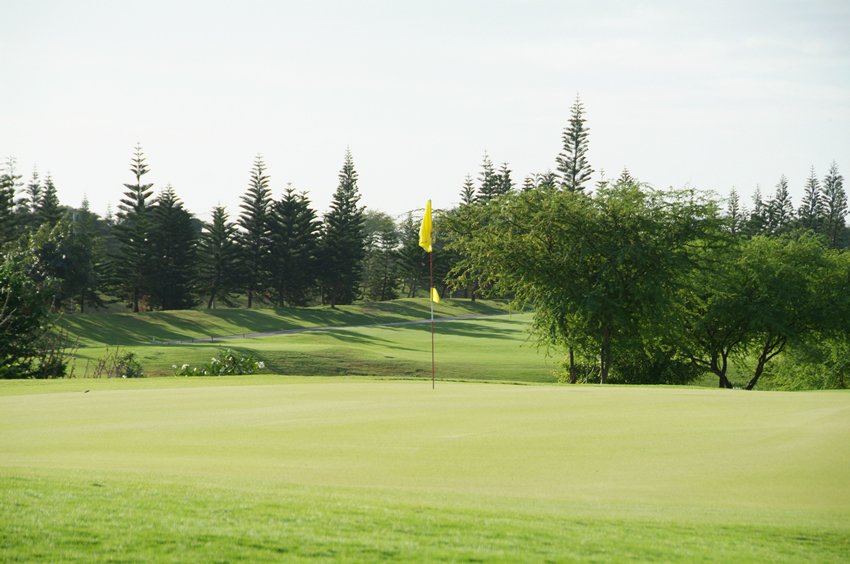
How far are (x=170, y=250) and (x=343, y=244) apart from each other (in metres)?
14.2

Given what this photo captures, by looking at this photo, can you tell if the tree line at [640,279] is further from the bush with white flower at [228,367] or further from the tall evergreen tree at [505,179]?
the tall evergreen tree at [505,179]

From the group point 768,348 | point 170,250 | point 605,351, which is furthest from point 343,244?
point 605,351

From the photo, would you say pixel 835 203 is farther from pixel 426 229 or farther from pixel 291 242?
pixel 426 229

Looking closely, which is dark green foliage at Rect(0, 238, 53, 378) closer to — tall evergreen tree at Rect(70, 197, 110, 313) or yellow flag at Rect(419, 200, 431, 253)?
yellow flag at Rect(419, 200, 431, 253)

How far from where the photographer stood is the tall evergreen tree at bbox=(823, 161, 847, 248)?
10506 cm

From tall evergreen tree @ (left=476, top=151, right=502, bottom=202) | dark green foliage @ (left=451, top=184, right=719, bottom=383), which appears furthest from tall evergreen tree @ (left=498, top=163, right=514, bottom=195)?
dark green foliage @ (left=451, top=184, right=719, bottom=383)

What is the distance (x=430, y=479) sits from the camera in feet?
26.2

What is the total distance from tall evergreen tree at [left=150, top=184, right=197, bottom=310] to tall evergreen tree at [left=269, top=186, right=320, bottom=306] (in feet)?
23.3

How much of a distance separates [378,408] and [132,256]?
57333 mm

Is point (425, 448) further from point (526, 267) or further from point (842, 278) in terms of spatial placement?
point (842, 278)

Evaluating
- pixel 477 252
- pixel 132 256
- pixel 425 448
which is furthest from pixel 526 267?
pixel 132 256

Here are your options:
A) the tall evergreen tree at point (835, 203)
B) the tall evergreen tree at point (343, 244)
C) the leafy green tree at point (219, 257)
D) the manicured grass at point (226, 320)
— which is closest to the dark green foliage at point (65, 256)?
the manicured grass at point (226, 320)

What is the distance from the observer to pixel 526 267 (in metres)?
31.3

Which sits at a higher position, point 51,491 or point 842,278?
point 842,278
